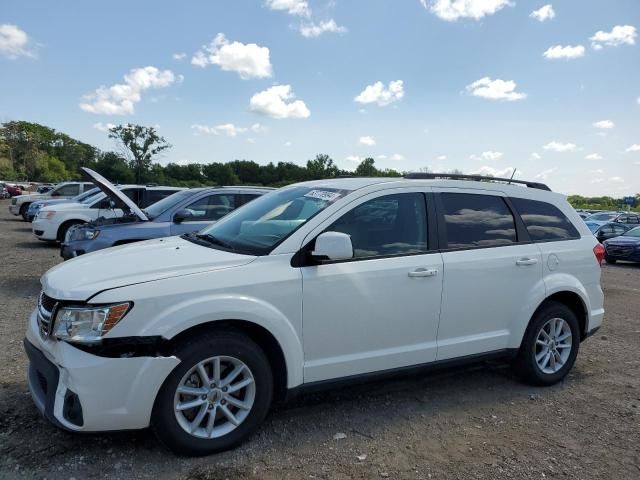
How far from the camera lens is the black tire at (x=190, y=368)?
2959mm

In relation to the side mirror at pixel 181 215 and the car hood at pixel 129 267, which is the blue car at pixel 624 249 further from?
the car hood at pixel 129 267

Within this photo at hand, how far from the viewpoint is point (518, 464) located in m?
3.24

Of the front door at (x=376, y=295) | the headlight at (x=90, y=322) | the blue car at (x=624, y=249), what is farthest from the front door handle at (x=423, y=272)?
the blue car at (x=624, y=249)

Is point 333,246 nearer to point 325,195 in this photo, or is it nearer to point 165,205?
point 325,195

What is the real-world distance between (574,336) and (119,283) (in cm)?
398

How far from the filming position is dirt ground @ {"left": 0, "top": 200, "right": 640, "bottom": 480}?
3047 mm

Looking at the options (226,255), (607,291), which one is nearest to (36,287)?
(226,255)

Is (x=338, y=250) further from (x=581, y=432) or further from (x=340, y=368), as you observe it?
(x=581, y=432)

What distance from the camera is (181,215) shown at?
7.78 metres

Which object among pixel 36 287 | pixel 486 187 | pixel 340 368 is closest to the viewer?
pixel 340 368

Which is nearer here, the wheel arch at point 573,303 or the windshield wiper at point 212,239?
the windshield wiper at point 212,239

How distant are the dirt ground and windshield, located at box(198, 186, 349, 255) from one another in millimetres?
1290

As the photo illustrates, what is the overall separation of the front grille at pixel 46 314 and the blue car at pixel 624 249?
56.5 feet

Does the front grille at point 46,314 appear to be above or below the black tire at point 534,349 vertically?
above
